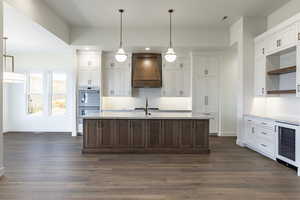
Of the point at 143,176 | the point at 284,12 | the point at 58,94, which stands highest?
the point at 284,12

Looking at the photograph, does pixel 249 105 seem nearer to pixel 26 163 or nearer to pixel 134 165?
pixel 134 165

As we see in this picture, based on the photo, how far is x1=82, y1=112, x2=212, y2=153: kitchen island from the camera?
4.79 m

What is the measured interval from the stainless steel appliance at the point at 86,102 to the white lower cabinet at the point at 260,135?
14.2 ft

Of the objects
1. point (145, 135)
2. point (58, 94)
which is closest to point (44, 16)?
point (145, 135)

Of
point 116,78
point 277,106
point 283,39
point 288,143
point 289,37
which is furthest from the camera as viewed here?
point 116,78

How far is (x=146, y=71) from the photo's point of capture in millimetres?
7129

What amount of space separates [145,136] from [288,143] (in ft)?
8.69

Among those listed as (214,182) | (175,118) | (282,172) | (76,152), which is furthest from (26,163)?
(282,172)

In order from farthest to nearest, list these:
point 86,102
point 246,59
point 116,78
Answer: point 116,78 < point 86,102 < point 246,59

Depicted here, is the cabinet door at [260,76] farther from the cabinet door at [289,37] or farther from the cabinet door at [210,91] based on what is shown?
the cabinet door at [210,91]

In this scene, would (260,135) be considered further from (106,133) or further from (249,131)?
(106,133)

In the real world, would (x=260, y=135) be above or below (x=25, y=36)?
below

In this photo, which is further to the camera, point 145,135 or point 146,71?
point 146,71

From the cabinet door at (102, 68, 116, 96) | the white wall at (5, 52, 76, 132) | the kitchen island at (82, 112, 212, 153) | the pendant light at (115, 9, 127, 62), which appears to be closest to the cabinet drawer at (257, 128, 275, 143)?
the kitchen island at (82, 112, 212, 153)
